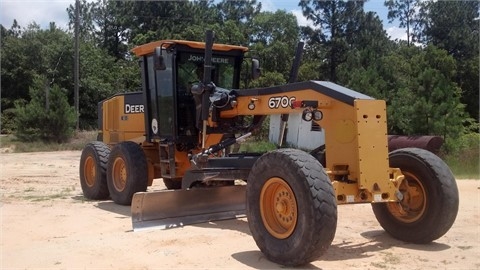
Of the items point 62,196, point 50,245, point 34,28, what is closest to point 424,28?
point 34,28

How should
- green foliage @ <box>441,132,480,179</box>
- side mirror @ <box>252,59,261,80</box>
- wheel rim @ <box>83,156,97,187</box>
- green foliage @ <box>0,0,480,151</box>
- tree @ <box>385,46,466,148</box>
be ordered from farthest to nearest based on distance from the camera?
green foliage @ <box>0,0,480,151</box>, tree @ <box>385,46,466,148</box>, green foliage @ <box>441,132,480,179</box>, wheel rim @ <box>83,156,97,187</box>, side mirror @ <box>252,59,261,80</box>

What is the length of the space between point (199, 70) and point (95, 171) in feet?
9.73

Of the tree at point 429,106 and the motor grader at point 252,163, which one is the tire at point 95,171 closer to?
the motor grader at point 252,163

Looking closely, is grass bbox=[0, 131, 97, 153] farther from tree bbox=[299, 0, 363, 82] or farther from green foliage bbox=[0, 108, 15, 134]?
tree bbox=[299, 0, 363, 82]

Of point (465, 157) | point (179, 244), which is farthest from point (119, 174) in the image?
point (465, 157)

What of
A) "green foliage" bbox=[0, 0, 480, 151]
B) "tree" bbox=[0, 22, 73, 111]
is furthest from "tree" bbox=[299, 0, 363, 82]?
"tree" bbox=[0, 22, 73, 111]

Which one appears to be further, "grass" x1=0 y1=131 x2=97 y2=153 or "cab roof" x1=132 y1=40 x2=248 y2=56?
"grass" x1=0 y1=131 x2=97 y2=153

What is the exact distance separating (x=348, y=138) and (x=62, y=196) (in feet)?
22.9

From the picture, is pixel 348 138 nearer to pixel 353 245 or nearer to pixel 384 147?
pixel 384 147

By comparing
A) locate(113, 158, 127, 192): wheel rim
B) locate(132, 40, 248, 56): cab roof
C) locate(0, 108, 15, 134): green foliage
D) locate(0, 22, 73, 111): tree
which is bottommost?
locate(113, 158, 127, 192): wheel rim

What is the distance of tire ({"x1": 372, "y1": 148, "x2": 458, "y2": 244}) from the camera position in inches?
255

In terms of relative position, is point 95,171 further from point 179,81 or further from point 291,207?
point 291,207

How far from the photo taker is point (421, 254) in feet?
20.5

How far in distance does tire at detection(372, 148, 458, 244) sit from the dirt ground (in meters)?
0.18
